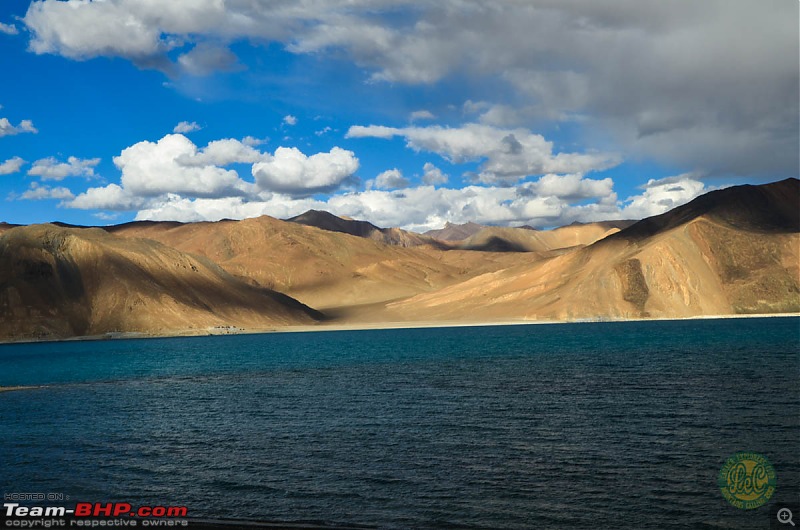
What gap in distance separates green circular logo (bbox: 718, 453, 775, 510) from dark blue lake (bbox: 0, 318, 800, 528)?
0.46 meters

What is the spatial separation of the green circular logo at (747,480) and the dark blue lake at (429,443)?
0.46 meters

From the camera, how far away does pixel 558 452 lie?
34.7 m

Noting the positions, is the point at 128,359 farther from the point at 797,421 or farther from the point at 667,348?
the point at 797,421

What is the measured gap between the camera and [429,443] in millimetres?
37625

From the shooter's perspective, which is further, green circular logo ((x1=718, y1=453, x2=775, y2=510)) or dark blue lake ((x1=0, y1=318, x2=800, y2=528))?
green circular logo ((x1=718, y1=453, x2=775, y2=510))

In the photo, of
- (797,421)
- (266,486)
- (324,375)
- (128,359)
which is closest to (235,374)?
(324,375)

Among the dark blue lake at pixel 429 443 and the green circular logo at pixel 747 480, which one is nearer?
the dark blue lake at pixel 429 443

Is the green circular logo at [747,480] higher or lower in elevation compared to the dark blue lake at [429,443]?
lower

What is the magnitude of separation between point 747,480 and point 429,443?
1548 cm

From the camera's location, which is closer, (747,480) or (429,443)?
(747,480)

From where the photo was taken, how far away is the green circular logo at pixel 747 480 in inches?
1057

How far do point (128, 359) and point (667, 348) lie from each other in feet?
270

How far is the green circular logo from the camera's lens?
88.1ft

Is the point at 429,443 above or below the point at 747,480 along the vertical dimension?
above
